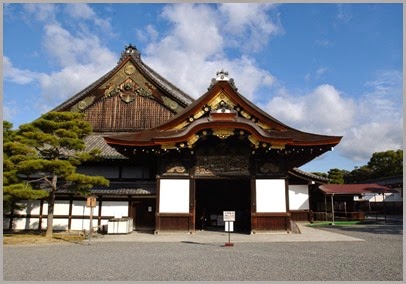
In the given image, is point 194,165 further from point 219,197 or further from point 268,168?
point 219,197

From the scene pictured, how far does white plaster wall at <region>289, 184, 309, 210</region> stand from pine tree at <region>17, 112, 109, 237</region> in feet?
51.6

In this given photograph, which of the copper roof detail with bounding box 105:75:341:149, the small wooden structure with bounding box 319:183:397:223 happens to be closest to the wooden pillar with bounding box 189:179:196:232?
the copper roof detail with bounding box 105:75:341:149

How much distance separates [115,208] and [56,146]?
5.06 meters

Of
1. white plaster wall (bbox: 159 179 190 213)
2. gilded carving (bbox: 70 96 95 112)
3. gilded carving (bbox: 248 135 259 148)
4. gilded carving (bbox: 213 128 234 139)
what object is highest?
gilded carving (bbox: 70 96 95 112)

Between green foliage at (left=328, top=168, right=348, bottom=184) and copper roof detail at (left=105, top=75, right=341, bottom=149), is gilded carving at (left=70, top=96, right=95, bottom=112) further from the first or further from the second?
green foliage at (left=328, top=168, right=348, bottom=184)

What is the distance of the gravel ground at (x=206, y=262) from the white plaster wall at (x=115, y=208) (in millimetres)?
5299

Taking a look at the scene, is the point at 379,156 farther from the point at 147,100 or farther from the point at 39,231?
the point at 39,231

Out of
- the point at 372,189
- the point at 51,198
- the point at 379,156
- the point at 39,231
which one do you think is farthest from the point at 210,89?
the point at 379,156

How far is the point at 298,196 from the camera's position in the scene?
87.9ft

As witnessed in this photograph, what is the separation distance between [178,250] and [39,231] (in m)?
10.8

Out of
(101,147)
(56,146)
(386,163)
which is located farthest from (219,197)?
(386,163)

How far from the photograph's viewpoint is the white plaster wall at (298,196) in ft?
87.4

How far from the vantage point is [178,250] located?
11945 millimetres

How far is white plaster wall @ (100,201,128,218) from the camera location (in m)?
19.0
